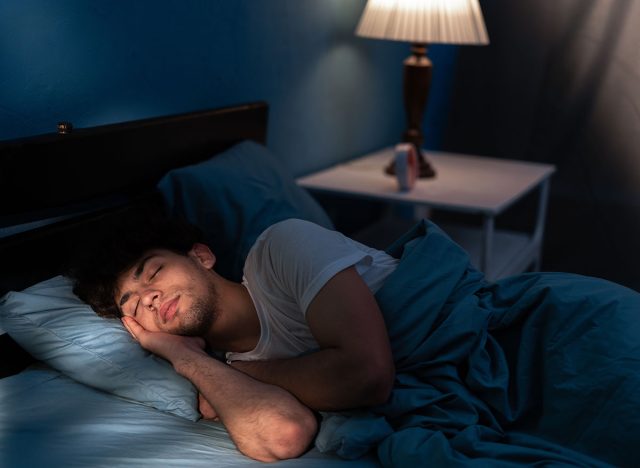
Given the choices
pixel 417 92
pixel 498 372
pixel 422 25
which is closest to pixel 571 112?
pixel 417 92

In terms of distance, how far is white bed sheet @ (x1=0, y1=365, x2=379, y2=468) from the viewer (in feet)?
3.90

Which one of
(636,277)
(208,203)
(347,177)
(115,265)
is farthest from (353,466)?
(636,277)

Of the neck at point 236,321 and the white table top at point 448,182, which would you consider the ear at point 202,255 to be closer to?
the neck at point 236,321

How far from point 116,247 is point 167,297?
16 cm

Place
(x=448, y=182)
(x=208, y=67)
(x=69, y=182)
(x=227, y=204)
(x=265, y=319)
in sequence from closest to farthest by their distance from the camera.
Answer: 1. (x=265, y=319)
2. (x=69, y=182)
3. (x=227, y=204)
4. (x=208, y=67)
5. (x=448, y=182)

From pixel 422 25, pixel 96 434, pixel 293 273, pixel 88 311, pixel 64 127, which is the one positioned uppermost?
pixel 422 25

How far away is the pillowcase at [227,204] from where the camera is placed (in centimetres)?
173

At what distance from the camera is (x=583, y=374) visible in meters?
1.27

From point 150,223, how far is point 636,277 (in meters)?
2.22

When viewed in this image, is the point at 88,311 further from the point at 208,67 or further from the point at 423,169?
the point at 423,169

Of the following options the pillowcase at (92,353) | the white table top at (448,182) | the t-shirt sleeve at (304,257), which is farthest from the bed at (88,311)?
the white table top at (448,182)

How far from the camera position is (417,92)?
2639 millimetres

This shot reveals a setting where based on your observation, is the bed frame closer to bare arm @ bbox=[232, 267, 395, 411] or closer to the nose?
the nose

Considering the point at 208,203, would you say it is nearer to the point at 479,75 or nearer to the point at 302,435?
the point at 302,435
